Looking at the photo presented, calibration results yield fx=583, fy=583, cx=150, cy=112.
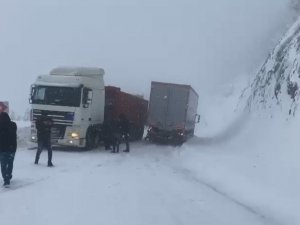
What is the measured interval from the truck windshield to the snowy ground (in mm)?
2119

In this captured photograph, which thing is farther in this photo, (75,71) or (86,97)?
(75,71)

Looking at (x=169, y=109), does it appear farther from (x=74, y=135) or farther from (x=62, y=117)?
(x=62, y=117)

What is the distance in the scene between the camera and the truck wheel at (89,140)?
83.8 feet

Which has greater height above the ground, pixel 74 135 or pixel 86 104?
pixel 86 104

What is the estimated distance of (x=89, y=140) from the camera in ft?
84.7

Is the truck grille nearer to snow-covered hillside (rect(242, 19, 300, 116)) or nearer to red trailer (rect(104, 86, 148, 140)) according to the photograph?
red trailer (rect(104, 86, 148, 140))

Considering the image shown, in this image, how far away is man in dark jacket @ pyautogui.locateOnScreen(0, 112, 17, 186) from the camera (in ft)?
46.3

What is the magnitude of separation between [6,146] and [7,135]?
0.88ft

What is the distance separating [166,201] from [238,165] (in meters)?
7.39

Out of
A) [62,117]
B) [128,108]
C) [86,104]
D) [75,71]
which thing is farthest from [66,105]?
[128,108]

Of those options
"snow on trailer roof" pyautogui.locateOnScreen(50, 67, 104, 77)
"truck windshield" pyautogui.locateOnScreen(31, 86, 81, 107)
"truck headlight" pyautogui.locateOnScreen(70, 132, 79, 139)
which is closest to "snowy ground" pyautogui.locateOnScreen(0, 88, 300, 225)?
"truck headlight" pyautogui.locateOnScreen(70, 132, 79, 139)

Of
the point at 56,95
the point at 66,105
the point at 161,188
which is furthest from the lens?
the point at 56,95

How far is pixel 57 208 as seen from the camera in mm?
11344

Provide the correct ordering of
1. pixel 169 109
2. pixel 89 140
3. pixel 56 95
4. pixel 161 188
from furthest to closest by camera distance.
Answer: pixel 169 109 < pixel 89 140 < pixel 56 95 < pixel 161 188
